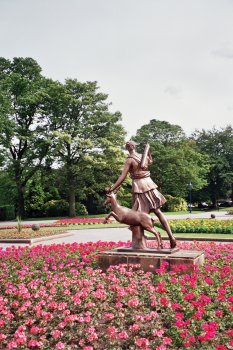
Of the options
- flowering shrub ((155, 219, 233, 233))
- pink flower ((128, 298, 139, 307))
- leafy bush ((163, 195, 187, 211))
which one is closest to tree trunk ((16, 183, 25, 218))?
leafy bush ((163, 195, 187, 211))

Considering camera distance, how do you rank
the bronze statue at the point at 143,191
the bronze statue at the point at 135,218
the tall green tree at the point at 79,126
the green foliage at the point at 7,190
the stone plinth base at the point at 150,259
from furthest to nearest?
the green foliage at the point at 7,190 < the tall green tree at the point at 79,126 < the bronze statue at the point at 143,191 < the bronze statue at the point at 135,218 < the stone plinth base at the point at 150,259

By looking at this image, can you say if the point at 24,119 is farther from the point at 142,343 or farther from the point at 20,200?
the point at 142,343

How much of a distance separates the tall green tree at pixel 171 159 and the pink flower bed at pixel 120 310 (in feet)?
130

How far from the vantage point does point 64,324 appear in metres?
5.00

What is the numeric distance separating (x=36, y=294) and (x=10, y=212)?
119ft

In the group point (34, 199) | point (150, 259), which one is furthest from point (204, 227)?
point (34, 199)

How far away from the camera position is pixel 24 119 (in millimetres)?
40531

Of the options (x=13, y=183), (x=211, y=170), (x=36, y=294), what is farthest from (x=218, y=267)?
(x=211, y=170)

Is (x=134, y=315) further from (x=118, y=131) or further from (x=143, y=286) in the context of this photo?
(x=118, y=131)

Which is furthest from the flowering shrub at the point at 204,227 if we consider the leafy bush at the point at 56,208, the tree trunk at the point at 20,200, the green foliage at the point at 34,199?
the green foliage at the point at 34,199

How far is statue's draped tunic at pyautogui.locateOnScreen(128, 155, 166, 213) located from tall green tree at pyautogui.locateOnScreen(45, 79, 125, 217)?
26.2 m

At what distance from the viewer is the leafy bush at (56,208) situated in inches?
1619

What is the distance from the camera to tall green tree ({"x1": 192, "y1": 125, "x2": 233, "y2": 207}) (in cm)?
5572

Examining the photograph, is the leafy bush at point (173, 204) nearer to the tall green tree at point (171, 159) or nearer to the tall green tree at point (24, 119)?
the tall green tree at point (171, 159)
